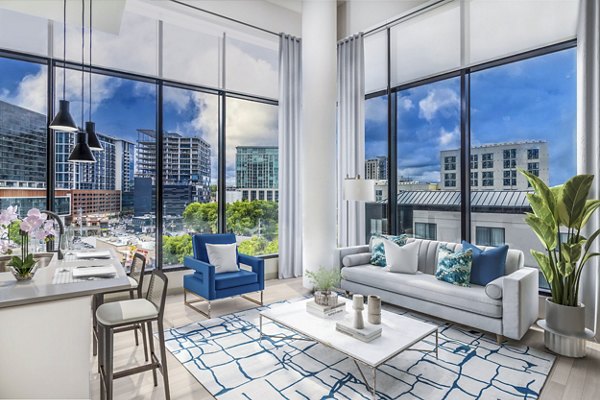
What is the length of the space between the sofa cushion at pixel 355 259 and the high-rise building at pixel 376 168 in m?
1.36

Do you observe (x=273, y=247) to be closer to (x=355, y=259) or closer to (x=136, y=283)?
(x=355, y=259)

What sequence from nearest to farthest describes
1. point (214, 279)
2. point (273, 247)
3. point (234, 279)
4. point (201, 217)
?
1. point (214, 279)
2. point (234, 279)
3. point (201, 217)
4. point (273, 247)

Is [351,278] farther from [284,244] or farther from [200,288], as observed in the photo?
[200,288]

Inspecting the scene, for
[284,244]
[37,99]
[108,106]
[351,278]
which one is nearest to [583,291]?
[351,278]

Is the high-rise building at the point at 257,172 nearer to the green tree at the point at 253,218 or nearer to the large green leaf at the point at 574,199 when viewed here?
the green tree at the point at 253,218

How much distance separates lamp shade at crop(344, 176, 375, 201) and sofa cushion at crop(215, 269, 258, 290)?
1.59 m

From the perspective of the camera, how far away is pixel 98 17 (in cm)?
316

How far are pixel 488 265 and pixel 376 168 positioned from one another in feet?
7.87

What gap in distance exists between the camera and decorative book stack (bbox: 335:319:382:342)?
8.63 feet

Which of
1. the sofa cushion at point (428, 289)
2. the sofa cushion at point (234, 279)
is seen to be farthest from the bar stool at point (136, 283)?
the sofa cushion at point (428, 289)

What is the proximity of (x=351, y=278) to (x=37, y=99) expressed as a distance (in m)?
4.29

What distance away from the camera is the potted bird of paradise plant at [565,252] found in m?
2.99

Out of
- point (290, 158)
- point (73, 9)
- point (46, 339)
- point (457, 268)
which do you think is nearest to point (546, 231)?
point (457, 268)

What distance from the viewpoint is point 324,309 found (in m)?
3.12
